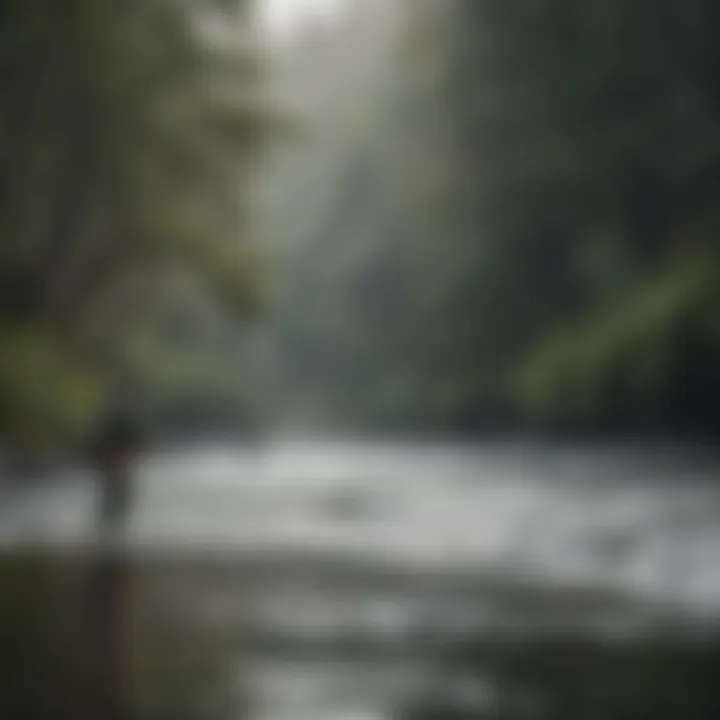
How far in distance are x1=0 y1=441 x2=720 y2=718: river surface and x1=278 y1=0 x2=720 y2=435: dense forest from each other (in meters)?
0.16

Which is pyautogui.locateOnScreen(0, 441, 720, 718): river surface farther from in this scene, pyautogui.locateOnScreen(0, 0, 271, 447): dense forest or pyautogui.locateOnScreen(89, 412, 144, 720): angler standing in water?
pyautogui.locateOnScreen(0, 0, 271, 447): dense forest

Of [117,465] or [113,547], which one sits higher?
[117,465]

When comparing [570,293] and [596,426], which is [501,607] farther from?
[570,293]

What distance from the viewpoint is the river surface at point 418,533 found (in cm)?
271

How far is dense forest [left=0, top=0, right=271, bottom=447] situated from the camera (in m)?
3.14

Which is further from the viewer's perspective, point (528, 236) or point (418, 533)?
point (528, 236)

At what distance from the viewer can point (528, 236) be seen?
3.29 meters

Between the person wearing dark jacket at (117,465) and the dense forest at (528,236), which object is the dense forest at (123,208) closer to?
the person wearing dark jacket at (117,465)

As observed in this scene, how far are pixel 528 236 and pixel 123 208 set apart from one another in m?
1.25

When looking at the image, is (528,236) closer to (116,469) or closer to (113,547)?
(116,469)

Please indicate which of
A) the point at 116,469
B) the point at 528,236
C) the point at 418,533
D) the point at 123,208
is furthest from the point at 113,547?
the point at 528,236

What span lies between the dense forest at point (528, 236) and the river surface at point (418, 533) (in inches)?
6.4

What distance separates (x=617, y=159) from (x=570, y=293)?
0.44 meters

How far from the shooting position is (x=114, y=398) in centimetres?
312
